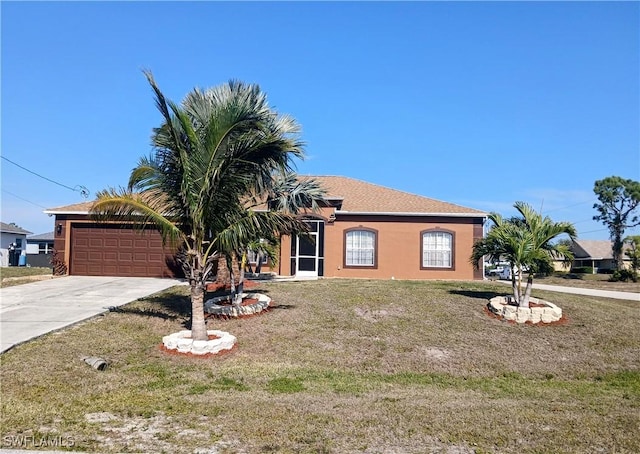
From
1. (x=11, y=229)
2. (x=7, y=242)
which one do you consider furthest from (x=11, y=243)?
(x=11, y=229)

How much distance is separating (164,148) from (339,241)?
1249 centimetres

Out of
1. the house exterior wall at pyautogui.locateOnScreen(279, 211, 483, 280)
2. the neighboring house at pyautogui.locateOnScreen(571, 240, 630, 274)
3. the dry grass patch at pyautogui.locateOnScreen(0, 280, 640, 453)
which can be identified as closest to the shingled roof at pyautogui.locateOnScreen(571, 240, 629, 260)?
the neighboring house at pyautogui.locateOnScreen(571, 240, 630, 274)

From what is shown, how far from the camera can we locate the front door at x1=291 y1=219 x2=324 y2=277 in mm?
21812

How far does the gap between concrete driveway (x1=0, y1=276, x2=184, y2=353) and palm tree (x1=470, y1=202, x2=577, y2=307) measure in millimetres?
10637

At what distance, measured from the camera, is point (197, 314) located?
10.2m

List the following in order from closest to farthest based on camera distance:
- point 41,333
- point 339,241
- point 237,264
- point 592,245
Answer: point 41,333 → point 237,264 → point 339,241 → point 592,245

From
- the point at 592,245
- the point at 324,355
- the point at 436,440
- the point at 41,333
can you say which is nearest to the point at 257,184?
the point at 324,355

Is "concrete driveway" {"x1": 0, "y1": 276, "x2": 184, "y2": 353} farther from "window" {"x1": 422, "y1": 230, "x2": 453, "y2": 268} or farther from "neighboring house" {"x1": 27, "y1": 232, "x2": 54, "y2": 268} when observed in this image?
"neighboring house" {"x1": 27, "y1": 232, "x2": 54, "y2": 268}

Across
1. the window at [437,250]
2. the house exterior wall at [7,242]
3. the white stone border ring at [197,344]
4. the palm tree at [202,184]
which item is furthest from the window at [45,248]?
the white stone border ring at [197,344]

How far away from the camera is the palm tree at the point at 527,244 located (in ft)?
41.4

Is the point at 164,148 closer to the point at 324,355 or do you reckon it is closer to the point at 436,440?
the point at 324,355

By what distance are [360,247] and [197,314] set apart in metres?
12.9

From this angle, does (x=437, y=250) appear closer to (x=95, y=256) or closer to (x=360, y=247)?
(x=360, y=247)

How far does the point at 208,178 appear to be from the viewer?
10.2 metres
